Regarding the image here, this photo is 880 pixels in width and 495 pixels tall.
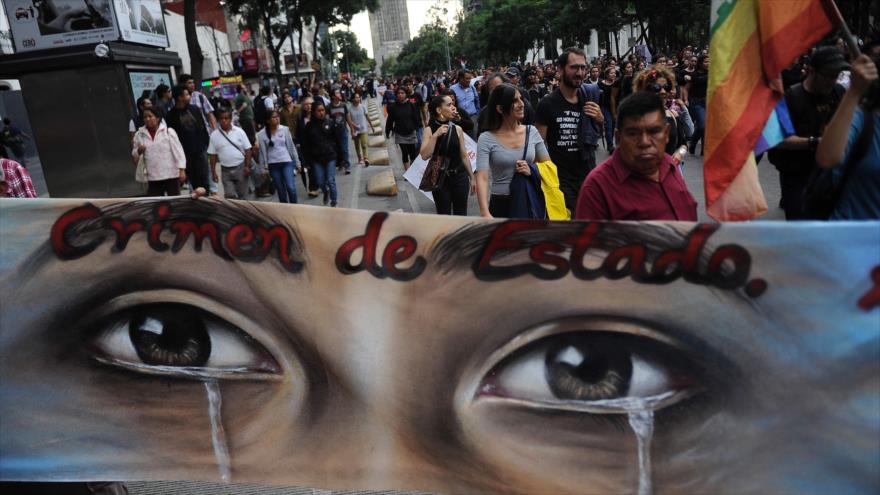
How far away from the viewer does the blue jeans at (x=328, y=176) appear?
10.1 metres

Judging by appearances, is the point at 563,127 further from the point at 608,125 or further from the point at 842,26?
the point at 608,125

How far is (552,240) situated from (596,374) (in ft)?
1.57

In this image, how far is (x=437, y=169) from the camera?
20.9 feet

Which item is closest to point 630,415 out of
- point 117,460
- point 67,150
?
point 117,460

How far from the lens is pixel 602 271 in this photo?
2.37 metres

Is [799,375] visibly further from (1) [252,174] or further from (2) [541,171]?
(1) [252,174]

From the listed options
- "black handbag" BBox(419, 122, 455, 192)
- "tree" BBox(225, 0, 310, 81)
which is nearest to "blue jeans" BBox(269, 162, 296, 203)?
"black handbag" BBox(419, 122, 455, 192)

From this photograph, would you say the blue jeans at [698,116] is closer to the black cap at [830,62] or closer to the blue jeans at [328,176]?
the blue jeans at [328,176]

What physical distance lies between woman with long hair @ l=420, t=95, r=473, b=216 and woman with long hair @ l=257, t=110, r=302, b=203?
3.53 m

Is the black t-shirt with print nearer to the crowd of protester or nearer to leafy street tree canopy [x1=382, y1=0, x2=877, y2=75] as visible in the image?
the crowd of protester

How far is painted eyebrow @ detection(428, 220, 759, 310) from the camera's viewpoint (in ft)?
7.56

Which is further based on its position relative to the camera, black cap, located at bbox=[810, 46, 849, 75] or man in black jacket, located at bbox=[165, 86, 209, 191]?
man in black jacket, located at bbox=[165, 86, 209, 191]

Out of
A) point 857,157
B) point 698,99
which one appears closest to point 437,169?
point 857,157

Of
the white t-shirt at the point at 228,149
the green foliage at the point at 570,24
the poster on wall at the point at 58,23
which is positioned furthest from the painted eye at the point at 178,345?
the green foliage at the point at 570,24
